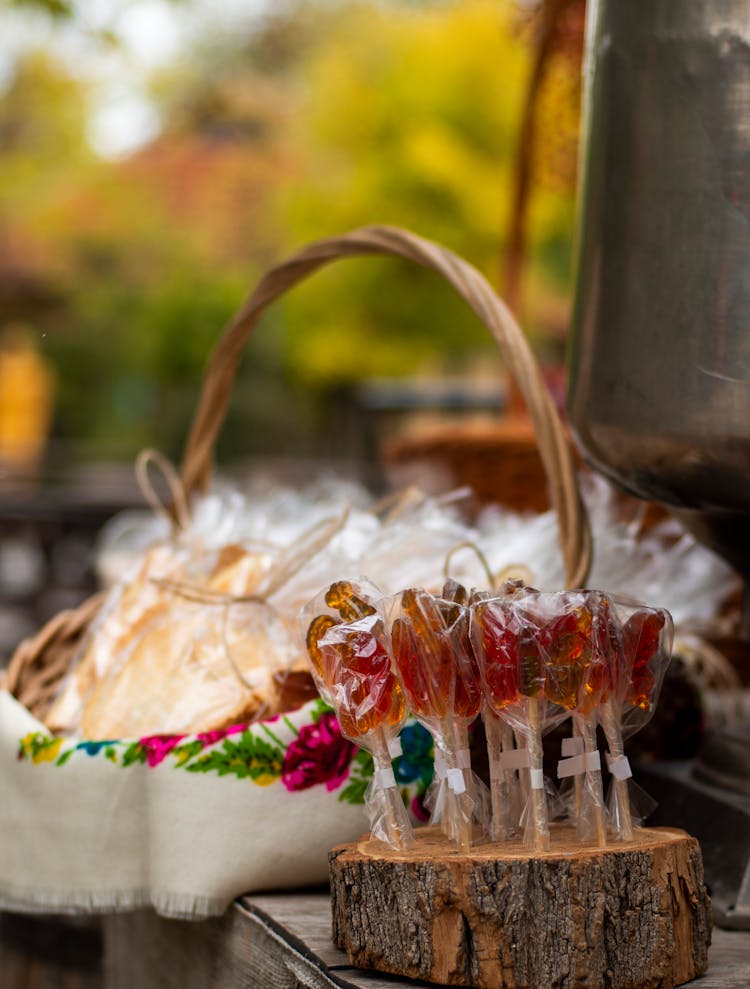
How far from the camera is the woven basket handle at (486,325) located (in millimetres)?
770

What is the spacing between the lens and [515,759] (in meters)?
0.60

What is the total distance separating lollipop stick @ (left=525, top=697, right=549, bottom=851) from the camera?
22.5 inches

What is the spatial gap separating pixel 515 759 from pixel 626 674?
2.6 inches

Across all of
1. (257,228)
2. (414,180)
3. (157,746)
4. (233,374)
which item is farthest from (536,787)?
(257,228)

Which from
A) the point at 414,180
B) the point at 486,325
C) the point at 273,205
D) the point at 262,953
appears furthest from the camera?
the point at 273,205

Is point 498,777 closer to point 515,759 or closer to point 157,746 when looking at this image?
point 515,759

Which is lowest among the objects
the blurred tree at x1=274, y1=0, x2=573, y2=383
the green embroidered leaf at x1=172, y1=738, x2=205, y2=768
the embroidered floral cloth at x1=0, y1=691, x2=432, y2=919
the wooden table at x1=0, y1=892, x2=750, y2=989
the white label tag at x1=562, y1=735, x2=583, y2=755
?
the wooden table at x1=0, y1=892, x2=750, y2=989

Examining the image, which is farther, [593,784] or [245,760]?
[245,760]

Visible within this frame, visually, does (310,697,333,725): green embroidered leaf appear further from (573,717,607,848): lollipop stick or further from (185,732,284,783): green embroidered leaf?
(573,717,607,848): lollipop stick

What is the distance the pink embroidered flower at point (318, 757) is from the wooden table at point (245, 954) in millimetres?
Answer: 67

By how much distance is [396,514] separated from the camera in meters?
0.93

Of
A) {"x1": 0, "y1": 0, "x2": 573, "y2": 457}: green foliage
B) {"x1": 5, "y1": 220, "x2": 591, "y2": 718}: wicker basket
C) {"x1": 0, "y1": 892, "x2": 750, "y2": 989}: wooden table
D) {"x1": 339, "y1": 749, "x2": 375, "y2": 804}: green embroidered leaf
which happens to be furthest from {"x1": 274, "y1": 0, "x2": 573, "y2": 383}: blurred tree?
{"x1": 339, "y1": 749, "x2": 375, "y2": 804}: green embroidered leaf

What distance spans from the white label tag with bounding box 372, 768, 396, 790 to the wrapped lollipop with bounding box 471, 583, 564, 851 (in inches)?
2.5

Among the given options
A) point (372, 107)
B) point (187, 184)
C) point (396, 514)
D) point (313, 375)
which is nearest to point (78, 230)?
point (187, 184)
